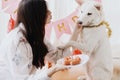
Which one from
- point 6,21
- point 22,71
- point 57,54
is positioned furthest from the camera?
point 6,21

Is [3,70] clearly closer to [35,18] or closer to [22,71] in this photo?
[22,71]

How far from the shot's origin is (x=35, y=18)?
41.8 inches

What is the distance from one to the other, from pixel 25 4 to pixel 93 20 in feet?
0.97

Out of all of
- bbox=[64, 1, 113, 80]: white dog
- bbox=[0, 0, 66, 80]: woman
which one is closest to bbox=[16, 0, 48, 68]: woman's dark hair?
bbox=[0, 0, 66, 80]: woman

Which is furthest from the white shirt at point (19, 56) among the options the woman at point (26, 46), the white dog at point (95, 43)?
the white dog at point (95, 43)

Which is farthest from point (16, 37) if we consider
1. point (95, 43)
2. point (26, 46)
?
point (95, 43)

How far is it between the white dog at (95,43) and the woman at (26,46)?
15 centimetres

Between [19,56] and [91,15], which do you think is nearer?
[19,56]

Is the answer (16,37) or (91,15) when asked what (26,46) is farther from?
(91,15)

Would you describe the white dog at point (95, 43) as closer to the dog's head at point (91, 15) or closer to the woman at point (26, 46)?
the dog's head at point (91, 15)

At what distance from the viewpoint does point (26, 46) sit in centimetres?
103

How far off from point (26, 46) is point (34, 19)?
117 mm

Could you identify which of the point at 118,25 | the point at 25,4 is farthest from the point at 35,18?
the point at 118,25

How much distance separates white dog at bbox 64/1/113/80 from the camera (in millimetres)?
1096
